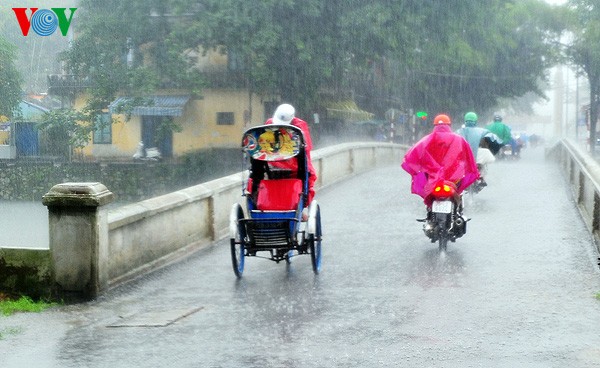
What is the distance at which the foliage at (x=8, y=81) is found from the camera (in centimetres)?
5066

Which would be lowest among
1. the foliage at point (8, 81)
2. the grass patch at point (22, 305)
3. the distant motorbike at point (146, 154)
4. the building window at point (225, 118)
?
the distant motorbike at point (146, 154)

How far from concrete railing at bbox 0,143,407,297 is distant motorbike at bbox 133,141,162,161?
1514 inches

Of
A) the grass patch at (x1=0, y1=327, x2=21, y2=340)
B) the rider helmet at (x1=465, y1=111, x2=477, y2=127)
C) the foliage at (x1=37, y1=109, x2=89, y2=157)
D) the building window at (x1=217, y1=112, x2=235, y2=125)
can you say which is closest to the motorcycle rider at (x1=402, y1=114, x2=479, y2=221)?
the rider helmet at (x1=465, y1=111, x2=477, y2=127)

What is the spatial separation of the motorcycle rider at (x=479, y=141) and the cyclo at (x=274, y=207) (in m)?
7.65

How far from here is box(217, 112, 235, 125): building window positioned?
165ft

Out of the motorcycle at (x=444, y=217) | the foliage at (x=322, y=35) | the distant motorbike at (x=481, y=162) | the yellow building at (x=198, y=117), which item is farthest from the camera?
the yellow building at (x=198, y=117)

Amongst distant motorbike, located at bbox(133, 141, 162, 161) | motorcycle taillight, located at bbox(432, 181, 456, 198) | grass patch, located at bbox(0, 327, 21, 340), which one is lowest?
distant motorbike, located at bbox(133, 141, 162, 161)

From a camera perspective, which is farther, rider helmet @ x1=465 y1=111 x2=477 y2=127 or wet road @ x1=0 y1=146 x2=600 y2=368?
rider helmet @ x1=465 y1=111 x2=477 y2=127

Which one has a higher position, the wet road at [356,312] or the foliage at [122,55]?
the foliage at [122,55]

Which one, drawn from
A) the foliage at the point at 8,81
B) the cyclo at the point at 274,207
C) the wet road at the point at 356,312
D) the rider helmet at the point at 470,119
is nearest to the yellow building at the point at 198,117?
the foliage at the point at 8,81

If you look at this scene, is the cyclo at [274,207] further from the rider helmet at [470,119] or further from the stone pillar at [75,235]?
the rider helmet at [470,119]

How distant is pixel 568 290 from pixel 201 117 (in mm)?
42266

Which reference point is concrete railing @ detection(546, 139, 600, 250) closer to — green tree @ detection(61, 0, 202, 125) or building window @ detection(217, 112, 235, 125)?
green tree @ detection(61, 0, 202, 125)

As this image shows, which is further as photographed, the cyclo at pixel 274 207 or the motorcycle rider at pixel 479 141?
the motorcycle rider at pixel 479 141
